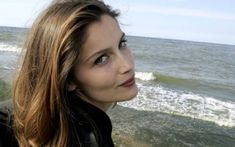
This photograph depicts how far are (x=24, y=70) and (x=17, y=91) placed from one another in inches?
5.1

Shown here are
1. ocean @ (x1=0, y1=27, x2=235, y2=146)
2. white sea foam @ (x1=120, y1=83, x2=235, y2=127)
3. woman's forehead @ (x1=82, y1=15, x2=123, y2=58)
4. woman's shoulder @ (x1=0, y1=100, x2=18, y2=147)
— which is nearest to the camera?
woman's shoulder @ (x1=0, y1=100, x2=18, y2=147)

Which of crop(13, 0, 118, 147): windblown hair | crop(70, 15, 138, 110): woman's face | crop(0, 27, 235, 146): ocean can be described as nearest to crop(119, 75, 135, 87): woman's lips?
crop(70, 15, 138, 110): woman's face

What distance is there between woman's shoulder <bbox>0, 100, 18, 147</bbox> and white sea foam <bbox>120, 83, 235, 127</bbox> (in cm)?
925

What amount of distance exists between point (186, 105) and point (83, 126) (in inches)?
435

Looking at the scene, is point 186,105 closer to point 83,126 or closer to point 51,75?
point 83,126

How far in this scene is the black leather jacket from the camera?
1.93 metres

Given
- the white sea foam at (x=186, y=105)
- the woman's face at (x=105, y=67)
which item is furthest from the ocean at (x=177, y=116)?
the woman's face at (x=105, y=67)

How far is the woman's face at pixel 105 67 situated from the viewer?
2.11m

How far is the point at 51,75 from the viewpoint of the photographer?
1946mm

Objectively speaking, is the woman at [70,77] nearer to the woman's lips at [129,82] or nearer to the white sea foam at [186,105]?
the woman's lips at [129,82]

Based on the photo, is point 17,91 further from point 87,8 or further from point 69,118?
point 87,8

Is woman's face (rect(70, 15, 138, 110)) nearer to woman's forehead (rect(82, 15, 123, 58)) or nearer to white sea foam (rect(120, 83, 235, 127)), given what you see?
woman's forehead (rect(82, 15, 123, 58))

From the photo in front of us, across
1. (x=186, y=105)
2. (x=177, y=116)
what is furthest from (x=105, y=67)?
(x=186, y=105)

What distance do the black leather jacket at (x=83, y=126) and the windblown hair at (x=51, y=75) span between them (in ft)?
0.12
